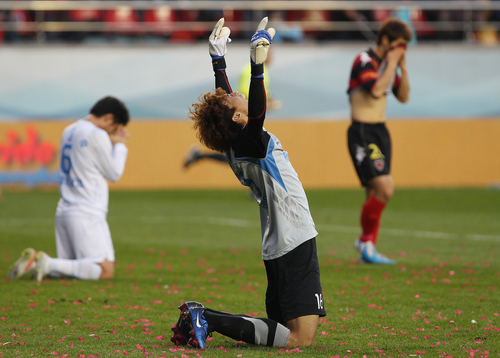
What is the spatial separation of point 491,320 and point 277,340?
150 centimetres

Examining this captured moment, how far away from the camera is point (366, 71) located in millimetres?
6816

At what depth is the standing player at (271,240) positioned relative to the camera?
3555mm

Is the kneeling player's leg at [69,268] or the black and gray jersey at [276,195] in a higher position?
A: the black and gray jersey at [276,195]

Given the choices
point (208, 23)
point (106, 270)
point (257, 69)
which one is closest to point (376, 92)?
point (106, 270)

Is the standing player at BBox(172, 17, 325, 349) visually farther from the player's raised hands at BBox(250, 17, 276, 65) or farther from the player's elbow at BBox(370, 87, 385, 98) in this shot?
the player's elbow at BBox(370, 87, 385, 98)

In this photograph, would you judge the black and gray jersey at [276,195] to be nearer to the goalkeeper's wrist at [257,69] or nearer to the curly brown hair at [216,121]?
the curly brown hair at [216,121]

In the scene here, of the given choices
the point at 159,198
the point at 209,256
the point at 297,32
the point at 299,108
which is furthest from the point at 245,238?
the point at 297,32

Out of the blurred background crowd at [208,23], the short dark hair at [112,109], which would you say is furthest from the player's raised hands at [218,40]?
the blurred background crowd at [208,23]

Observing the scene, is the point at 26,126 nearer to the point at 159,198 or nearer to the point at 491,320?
the point at 159,198

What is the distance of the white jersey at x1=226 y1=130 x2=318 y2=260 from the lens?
363 cm

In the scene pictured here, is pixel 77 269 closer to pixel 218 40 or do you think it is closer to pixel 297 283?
pixel 218 40

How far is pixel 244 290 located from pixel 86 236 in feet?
5.04

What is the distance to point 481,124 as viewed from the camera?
19.6 meters

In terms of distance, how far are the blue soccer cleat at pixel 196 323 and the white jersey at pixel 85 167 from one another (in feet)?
8.98
